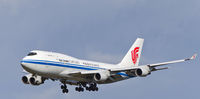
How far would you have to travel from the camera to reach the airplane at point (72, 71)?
245 feet

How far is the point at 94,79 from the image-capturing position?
78.6 m

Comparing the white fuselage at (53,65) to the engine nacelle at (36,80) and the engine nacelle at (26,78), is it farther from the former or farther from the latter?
the engine nacelle at (26,78)

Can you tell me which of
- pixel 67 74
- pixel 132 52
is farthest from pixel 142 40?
pixel 67 74

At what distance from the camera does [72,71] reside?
255 feet

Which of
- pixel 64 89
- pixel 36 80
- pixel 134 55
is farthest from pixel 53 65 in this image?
pixel 134 55

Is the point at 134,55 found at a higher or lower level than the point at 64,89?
higher

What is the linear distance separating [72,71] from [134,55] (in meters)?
19.1

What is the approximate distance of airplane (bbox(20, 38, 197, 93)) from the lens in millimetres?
74562

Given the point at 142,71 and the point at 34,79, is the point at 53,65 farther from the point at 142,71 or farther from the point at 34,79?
the point at 142,71

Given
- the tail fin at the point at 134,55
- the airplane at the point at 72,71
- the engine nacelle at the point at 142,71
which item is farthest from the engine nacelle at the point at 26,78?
the tail fin at the point at 134,55

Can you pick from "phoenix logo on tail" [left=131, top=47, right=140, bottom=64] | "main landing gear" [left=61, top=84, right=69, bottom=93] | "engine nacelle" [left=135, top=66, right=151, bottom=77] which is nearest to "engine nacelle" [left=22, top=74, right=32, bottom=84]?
"main landing gear" [left=61, top=84, right=69, bottom=93]

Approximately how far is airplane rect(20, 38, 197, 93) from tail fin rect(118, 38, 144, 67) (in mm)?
6557

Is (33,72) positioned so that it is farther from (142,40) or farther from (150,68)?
(142,40)

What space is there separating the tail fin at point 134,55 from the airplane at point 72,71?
21.5 ft
